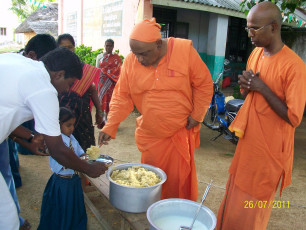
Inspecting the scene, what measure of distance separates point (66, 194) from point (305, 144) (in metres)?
5.61

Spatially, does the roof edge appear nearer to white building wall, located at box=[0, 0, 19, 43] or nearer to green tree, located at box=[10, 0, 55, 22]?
green tree, located at box=[10, 0, 55, 22]

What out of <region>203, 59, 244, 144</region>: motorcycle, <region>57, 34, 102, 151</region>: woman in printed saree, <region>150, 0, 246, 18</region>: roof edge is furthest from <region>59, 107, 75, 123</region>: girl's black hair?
<region>150, 0, 246, 18</region>: roof edge

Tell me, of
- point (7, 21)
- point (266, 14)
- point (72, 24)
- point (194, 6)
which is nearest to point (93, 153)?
point (266, 14)

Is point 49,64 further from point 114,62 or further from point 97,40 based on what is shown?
point 97,40

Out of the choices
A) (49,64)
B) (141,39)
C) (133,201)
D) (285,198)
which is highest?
(141,39)

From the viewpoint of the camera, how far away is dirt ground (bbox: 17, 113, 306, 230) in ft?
10.9

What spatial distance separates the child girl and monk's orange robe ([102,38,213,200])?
402mm

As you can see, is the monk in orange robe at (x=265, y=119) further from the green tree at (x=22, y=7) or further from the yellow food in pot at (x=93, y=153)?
the green tree at (x=22, y=7)

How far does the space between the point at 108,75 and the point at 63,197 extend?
14.3 feet

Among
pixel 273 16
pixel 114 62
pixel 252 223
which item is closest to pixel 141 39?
pixel 273 16

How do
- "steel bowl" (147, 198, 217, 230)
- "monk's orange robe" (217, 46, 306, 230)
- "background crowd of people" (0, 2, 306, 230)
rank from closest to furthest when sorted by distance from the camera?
"background crowd of people" (0, 2, 306, 230) < "steel bowl" (147, 198, 217, 230) < "monk's orange robe" (217, 46, 306, 230)

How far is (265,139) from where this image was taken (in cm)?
217

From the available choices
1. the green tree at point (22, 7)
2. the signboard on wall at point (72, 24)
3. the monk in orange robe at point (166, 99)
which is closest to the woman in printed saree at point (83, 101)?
the monk in orange robe at point (166, 99)

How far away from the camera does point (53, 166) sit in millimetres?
2582
